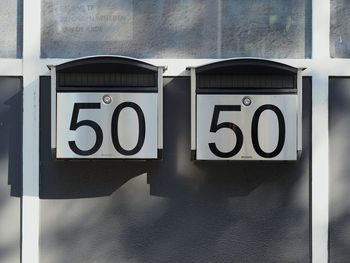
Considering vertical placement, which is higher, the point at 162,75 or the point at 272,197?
the point at 162,75

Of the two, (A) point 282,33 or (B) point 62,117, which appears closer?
(B) point 62,117

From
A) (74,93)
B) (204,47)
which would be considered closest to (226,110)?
(204,47)

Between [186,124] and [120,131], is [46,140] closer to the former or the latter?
[120,131]

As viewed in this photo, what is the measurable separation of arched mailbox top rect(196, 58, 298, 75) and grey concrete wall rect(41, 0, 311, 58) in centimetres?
23

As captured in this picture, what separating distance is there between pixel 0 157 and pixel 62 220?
1.78 feet

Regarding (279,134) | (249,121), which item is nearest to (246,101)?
(249,121)

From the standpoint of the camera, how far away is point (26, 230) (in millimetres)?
3854

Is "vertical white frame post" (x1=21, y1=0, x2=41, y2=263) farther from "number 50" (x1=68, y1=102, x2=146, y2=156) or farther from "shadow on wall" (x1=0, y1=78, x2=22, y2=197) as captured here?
"number 50" (x1=68, y1=102, x2=146, y2=156)

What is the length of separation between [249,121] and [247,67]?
319 mm

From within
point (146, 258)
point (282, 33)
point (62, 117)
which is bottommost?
point (146, 258)

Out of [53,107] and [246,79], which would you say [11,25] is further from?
[246,79]

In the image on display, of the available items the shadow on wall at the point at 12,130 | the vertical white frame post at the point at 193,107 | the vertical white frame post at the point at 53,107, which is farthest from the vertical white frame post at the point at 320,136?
the shadow on wall at the point at 12,130

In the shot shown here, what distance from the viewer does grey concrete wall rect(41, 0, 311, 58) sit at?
3.95 metres

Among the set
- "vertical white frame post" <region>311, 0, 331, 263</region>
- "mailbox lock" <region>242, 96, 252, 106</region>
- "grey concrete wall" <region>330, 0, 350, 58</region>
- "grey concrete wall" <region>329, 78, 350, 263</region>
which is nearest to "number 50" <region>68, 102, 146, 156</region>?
"mailbox lock" <region>242, 96, 252, 106</region>
